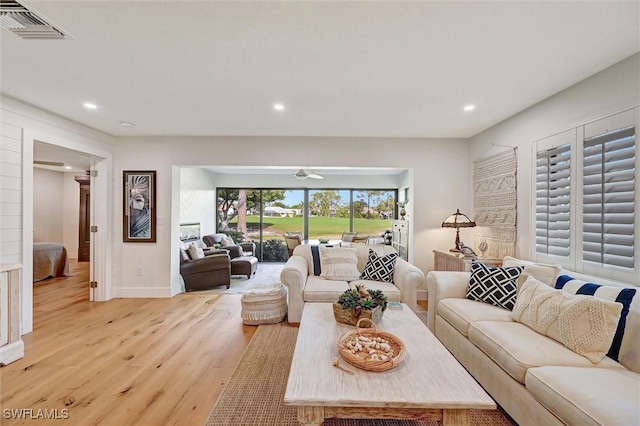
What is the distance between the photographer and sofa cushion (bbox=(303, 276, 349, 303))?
324 cm

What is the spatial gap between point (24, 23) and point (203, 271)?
3767 millimetres

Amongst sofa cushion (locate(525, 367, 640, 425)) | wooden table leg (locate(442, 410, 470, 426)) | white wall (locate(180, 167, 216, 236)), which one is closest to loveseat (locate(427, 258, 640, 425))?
sofa cushion (locate(525, 367, 640, 425))

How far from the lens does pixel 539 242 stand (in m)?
2.98

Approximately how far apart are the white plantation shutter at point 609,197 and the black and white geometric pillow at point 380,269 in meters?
1.88

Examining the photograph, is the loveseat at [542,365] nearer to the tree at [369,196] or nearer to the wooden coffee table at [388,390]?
the wooden coffee table at [388,390]

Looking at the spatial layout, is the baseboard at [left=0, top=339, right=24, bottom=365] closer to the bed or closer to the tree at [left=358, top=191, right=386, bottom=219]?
the bed

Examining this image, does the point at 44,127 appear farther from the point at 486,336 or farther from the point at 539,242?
the point at 539,242

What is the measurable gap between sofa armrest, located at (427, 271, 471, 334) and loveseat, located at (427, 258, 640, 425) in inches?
9.4

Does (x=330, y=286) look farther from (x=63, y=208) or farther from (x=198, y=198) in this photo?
(x=63, y=208)

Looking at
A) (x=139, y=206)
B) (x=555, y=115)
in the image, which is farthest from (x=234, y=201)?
(x=555, y=115)

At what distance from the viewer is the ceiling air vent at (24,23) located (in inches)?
65.2

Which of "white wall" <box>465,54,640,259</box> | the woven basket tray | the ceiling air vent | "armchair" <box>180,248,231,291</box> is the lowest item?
"armchair" <box>180,248,231,291</box>

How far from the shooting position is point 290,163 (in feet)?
14.6

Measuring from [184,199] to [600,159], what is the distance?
640 centimetres
